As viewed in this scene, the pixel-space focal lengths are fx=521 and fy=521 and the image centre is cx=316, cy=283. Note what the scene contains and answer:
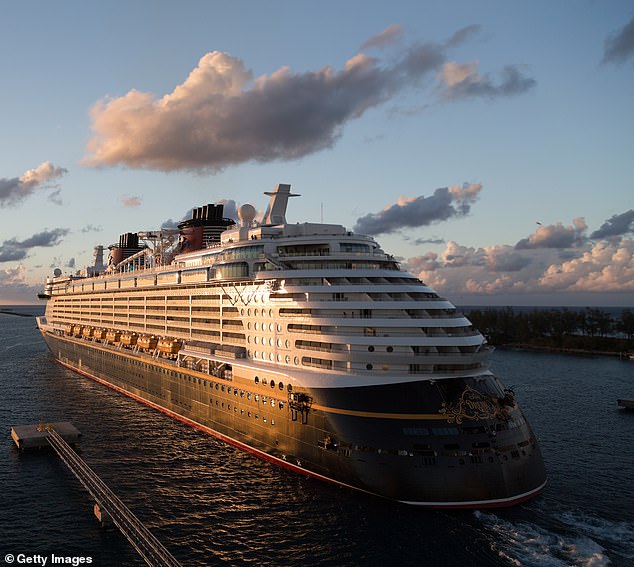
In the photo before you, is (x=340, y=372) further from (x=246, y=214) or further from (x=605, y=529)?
(x=246, y=214)

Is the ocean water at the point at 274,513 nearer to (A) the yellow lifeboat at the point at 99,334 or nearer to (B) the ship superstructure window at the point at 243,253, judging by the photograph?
(B) the ship superstructure window at the point at 243,253

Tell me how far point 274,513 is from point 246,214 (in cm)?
3256

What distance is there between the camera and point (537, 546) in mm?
27469

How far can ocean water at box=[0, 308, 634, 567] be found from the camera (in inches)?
1077

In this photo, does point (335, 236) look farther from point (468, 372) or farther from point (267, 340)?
point (468, 372)

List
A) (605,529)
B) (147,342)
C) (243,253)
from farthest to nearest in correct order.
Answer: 1. (147,342)
2. (243,253)
3. (605,529)

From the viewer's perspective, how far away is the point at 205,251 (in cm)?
5575

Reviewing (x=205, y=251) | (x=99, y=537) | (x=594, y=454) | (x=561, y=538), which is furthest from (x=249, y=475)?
(x=594, y=454)

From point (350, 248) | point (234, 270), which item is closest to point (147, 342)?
point (234, 270)

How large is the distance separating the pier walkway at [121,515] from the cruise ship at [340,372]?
1134cm

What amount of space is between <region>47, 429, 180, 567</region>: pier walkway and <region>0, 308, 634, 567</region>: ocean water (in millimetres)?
830

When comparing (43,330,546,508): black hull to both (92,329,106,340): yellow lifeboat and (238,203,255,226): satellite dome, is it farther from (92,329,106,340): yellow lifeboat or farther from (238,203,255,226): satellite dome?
(92,329,106,340): yellow lifeboat

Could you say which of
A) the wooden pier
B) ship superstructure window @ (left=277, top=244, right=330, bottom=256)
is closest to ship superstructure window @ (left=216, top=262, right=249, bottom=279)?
ship superstructure window @ (left=277, top=244, right=330, bottom=256)

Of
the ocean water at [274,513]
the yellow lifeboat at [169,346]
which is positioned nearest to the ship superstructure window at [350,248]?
the ocean water at [274,513]
